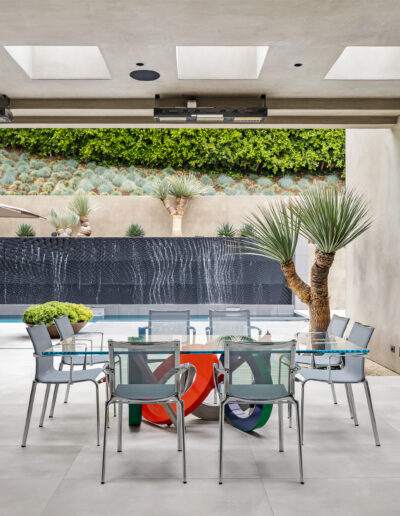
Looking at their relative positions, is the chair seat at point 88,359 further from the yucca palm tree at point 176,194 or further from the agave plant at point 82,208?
the agave plant at point 82,208

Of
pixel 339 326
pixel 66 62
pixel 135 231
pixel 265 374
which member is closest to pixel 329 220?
pixel 339 326

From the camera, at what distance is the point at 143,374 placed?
2977mm

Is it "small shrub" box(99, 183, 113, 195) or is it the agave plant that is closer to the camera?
the agave plant

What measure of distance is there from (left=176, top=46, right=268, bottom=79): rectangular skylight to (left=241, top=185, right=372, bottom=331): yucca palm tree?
60.1 inches

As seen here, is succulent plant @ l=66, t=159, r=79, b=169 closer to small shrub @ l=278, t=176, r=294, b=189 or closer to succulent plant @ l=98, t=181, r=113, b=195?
succulent plant @ l=98, t=181, r=113, b=195

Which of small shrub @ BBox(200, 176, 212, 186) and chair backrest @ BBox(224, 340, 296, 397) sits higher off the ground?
small shrub @ BBox(200, 176, 212, 186)

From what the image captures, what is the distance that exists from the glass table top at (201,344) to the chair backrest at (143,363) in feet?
0.74

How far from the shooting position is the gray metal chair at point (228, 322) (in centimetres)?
435

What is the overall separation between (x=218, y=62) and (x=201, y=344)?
2.77 metres

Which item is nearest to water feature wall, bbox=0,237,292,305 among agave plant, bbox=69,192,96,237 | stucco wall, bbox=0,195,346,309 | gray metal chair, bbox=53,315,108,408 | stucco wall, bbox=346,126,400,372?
agave plant, bbox=69,192,96,237

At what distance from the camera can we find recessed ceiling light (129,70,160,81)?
4.59m

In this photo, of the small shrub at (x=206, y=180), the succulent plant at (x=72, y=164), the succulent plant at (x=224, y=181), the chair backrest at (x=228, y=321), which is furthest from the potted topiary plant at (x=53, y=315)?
the succulent plant at (x=72, y=164)

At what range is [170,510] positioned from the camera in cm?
242

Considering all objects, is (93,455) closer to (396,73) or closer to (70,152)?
(396,73)
